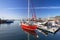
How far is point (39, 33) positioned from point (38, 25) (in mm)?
176

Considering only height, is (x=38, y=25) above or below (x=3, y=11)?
below

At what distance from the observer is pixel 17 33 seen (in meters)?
2.74

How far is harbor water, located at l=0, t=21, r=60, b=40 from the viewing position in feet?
8.85

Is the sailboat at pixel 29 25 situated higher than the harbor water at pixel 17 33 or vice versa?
the sailboat at pixel 29 25

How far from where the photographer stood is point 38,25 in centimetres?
276

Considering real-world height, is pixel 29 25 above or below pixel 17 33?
above

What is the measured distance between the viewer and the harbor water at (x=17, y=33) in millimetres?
2697

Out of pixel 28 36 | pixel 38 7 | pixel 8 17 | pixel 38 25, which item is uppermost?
pixel 38 7

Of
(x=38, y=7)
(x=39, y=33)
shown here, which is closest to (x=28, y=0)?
(x=38, y=7)

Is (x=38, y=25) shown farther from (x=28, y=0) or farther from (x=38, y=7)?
(x=28, y=0)

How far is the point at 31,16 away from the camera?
2.74 m

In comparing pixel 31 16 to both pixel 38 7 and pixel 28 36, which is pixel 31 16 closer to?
pixel 38 7

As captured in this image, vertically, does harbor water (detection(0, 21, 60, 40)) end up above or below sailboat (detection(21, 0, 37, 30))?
below

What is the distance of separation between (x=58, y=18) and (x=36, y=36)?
0.61 metres
